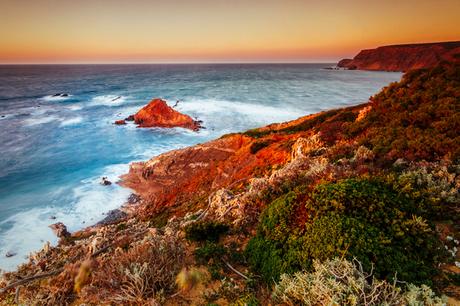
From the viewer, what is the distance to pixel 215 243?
5301 millimetres

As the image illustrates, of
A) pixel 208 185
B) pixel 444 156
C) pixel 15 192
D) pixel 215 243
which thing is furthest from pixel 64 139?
pixel 444 156

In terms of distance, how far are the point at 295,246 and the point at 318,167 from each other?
3282mm

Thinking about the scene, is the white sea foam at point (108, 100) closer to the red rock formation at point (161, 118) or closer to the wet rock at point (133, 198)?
the red rock formation at point (161, 118)

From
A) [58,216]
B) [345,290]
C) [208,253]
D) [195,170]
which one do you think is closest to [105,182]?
[58,216]

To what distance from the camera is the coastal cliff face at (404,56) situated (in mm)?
116850

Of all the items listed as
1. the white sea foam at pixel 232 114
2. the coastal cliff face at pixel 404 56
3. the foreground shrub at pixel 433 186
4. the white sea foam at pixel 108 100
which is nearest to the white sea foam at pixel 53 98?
the white sea foam at pixel 108 100

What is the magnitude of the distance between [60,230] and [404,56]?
556 ft

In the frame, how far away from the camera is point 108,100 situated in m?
59.4

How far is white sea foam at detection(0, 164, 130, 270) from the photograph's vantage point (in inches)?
556

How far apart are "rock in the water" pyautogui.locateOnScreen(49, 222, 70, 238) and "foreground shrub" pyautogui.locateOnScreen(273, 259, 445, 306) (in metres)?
14.8

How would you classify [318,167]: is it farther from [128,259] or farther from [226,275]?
[128,259]

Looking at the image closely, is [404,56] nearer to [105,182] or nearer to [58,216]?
[105,182]

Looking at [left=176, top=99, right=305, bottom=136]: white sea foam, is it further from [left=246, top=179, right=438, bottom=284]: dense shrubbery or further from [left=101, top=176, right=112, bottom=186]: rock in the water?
[left=246, top=179, right=438, bottom=284]: dense shrubbery

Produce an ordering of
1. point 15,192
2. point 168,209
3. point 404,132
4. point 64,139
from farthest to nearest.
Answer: point 64,139, point 15,192, point 168,209, point 404,132
